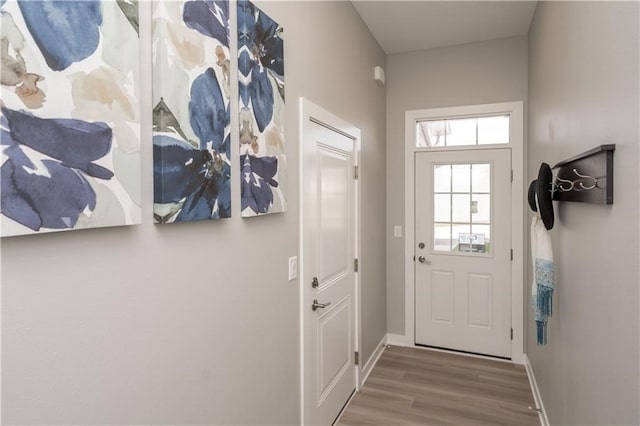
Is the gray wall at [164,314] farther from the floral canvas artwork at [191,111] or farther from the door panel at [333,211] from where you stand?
the door panel at [333,211]

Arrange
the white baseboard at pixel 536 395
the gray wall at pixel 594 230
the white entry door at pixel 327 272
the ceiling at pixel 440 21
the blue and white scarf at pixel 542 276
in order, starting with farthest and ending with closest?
the ceiling at pixel 440 21 < the white baseboard at pixel 536 395 < the white entry door at pixel 327 272 < the blue and white scarf at pixel 542 276 < the gray wall at pixel 594 230

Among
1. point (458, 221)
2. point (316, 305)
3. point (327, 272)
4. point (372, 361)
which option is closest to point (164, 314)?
point (316, 305)

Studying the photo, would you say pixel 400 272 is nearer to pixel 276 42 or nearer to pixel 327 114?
pixel 327 114

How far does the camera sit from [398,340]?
382cm

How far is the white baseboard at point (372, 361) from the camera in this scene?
3.07 m

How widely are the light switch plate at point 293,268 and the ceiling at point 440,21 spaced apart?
2027 millimetres

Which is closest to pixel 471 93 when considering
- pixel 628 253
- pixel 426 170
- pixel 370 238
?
pixel 426 170

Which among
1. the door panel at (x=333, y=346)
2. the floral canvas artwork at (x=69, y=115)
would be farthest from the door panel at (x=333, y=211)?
the floral canvas artwork at (x=69, y=115)

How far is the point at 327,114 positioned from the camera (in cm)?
235

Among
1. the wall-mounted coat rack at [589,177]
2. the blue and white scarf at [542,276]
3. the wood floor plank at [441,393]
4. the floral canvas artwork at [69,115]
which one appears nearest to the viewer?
the floral canvas artwork at [69,115]

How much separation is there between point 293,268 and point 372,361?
1809mm

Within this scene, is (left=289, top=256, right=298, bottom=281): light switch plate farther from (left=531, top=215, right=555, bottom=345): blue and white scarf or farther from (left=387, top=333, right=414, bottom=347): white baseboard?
(left=387, top=333, right=414, bottom=347): white baseboard

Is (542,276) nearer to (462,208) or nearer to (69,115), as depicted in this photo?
(462,208)

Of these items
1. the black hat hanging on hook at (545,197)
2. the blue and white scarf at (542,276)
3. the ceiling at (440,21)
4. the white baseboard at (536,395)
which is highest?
the ceiling at (440,21)
